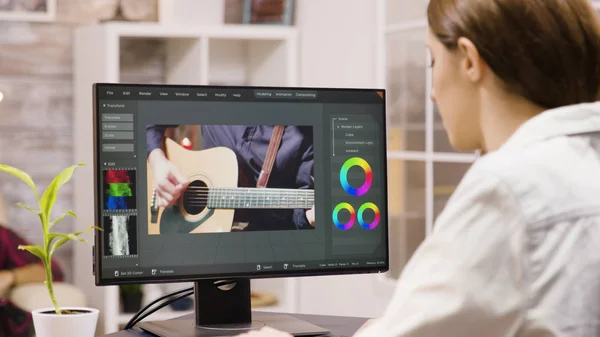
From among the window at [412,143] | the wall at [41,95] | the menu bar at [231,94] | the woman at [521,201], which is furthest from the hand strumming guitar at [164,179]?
the wall at [41,95]

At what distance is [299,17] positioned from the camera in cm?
379

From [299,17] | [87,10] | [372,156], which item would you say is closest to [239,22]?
[299,17]

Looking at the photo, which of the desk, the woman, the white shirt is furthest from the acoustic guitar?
the white shirt

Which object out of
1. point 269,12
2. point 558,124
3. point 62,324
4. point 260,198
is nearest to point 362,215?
point 260,198

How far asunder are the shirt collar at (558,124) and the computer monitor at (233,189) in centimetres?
68

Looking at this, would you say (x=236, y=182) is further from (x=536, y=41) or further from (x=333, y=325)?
(x=536, y=41)

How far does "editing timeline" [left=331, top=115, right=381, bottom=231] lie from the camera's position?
1.80m

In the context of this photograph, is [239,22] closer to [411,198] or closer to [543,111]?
[411,198]

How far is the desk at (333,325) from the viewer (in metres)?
1.75

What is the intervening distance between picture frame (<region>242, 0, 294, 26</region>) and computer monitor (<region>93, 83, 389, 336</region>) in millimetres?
1998

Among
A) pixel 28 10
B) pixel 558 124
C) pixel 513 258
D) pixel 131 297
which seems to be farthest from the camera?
pixel 28 10

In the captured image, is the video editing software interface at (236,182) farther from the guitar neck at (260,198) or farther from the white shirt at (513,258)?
the white shirt at (513,258)

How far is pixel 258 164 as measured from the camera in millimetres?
1751

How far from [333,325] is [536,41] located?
0.88 metres
